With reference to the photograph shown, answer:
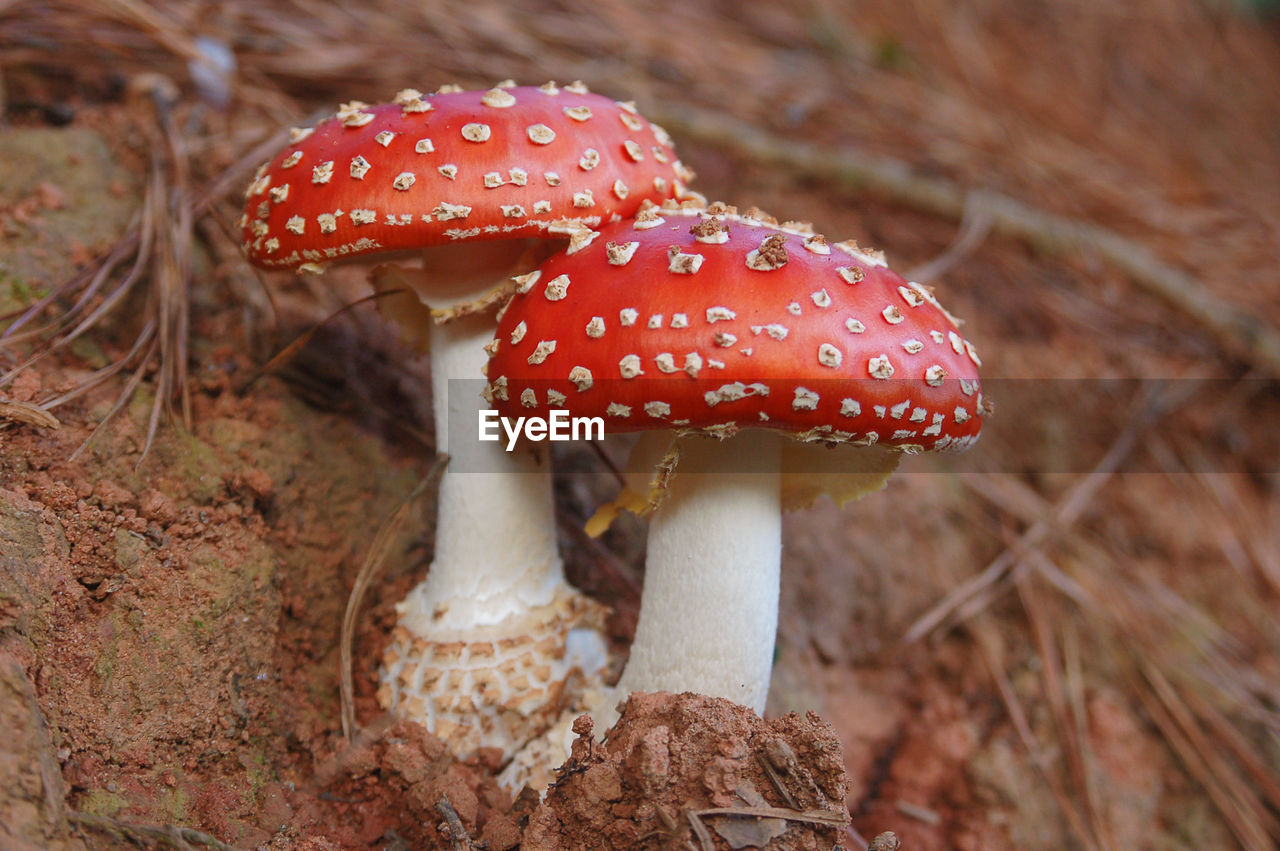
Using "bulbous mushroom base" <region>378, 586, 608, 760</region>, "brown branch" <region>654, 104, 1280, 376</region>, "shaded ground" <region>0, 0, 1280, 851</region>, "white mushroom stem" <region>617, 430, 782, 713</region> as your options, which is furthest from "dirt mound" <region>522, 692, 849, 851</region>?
"brown branch" <region>654, 104, 1280, 376</region>

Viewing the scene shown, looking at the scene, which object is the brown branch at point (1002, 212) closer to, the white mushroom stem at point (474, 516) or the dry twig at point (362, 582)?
the white mushroom stem at point (474, 516)

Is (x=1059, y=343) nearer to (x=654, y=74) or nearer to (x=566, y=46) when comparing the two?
(x=654, y=74)

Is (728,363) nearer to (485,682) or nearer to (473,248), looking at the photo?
(473,248)

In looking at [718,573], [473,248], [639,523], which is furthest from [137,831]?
[639,523]

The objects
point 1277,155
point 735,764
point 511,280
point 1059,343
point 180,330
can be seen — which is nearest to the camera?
point 735,764

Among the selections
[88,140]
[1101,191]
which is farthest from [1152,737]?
[88,140]
